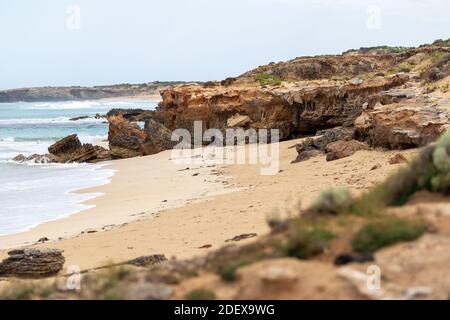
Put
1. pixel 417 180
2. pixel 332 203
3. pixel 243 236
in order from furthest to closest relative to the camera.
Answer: pixel 243 236
pixel 417 180
pixel 332 203

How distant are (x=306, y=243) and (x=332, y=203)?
2.36 feet

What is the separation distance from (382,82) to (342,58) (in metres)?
17.2

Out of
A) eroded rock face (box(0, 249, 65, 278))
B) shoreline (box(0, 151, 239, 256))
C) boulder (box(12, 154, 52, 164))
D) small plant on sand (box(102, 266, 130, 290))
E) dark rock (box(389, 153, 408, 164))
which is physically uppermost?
small plant on sand (box(102, 266, 130, 290))

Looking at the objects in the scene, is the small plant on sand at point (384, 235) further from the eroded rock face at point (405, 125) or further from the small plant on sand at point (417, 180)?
the eroded rock face at point (405, 125)

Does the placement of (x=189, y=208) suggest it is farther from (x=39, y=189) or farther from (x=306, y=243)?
(x=306, y=243)

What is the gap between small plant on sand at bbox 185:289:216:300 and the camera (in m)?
4.52

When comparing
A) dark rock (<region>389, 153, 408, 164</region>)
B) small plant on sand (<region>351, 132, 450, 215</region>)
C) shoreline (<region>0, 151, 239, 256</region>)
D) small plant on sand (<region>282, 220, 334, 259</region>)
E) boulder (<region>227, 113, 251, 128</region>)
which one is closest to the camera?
small plant on sand (<region>282, 220, 334, 259</region>)

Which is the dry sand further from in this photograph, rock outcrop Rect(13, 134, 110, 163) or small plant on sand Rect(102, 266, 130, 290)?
rock outcrop Rect(13, 134, 110, 163)

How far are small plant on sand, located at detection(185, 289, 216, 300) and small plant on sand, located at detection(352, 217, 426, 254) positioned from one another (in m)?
→ 1.14

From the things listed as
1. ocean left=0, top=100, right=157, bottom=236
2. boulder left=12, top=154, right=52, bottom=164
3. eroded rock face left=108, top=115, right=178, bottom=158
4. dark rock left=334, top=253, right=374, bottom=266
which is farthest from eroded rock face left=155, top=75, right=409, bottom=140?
dark rock left=334, top=253, right=374, bottom=266

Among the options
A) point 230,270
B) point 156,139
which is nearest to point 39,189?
point 156,139

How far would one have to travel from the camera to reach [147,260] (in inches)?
346

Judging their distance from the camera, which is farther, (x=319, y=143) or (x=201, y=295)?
(x=319, y=143)

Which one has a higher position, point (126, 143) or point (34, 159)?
point (126, 143)
